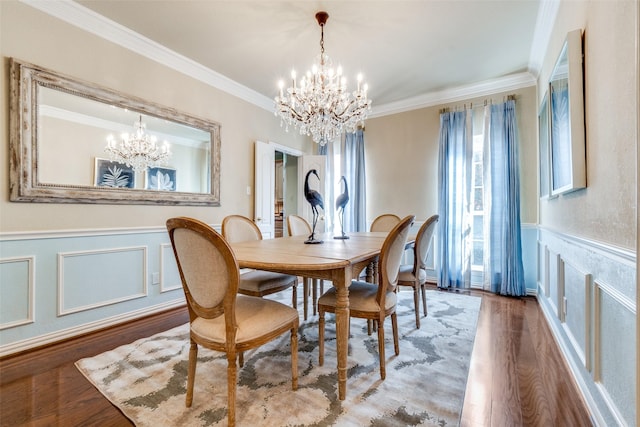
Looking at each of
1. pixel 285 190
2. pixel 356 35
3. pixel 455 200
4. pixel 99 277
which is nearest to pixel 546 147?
pixel 455 200

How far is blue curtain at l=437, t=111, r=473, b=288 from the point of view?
3668 millimetres

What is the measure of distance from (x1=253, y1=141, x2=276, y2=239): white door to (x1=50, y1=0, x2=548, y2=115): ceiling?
0.94 m

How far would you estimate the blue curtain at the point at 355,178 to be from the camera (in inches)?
175

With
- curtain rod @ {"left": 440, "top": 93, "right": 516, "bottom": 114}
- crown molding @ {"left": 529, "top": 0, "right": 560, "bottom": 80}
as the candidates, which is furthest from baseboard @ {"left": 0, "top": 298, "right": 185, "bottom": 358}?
crown molding @ {"left": 529, "top": 0, "right": 560, "bottom": 80}

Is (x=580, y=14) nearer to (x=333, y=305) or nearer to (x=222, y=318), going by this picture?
(x=333, y=305)

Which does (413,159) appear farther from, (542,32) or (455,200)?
(542,32)

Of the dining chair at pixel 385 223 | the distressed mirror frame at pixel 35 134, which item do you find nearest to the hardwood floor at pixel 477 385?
the distressed mirror frame at pixel 35 134

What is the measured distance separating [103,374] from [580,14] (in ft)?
11.6

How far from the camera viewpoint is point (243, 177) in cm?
379

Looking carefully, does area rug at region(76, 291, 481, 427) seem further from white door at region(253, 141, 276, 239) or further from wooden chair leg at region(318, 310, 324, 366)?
white door at region(253, 141, 276, 239)

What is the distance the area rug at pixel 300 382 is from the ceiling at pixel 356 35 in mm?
2649

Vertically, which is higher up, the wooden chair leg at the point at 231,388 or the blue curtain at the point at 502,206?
the blue curtain at the point at 502,206

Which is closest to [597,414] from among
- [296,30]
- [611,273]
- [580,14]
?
[611,273]

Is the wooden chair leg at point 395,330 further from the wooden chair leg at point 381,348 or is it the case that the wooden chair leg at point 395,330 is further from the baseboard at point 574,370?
the baseboard at point 574,370
